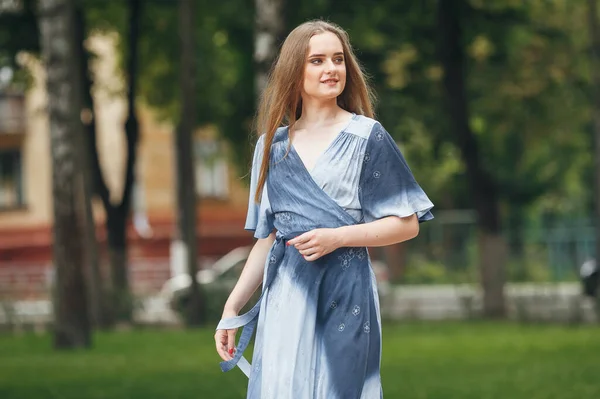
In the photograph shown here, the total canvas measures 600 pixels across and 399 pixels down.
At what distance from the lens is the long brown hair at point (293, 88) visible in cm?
593

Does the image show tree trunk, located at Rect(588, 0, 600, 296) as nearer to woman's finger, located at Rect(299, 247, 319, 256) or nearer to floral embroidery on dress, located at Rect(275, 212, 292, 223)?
floral embroidery on dress, located at Rect(275, 212, 292, 223)

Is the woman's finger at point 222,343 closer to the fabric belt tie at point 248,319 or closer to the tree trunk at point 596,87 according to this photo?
the fabric belt tie at point 248,319

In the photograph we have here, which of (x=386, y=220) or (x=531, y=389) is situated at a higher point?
(x=386, y=220)

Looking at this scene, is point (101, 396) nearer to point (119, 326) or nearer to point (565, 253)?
point (119, 326)

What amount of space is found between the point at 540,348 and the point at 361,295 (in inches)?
595

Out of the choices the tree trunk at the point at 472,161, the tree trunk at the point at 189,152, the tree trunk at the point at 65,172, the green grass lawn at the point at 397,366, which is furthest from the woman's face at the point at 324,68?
the tree trunk at the point at 472,161

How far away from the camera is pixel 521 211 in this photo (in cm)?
5659

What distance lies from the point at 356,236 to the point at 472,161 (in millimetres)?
26108

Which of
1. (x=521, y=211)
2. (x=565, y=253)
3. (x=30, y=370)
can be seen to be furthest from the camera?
(x=521, y=211)

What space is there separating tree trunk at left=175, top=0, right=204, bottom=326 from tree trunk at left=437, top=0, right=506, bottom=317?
4.84 m

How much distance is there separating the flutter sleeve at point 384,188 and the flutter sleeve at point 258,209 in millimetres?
377

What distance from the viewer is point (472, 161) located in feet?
104

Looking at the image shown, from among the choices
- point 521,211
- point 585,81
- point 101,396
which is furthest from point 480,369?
point 521,211

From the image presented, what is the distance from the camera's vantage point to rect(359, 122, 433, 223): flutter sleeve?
582 cm
